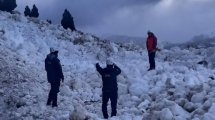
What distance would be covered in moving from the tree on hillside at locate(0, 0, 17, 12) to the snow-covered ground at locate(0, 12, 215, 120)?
580 centimetres

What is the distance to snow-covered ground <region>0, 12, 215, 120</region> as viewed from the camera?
24.6 ft

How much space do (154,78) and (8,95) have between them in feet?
16.6

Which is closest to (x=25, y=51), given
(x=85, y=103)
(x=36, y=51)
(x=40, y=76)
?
(x=36, y=51)

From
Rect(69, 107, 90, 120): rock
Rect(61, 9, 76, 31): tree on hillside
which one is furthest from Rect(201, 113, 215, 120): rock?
Rect(61, 9, 76, 31): tree on hillside

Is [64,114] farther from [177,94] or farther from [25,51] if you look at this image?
[25,51]

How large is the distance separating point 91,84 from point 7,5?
48.4 feet

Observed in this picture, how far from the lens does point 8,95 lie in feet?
30.0

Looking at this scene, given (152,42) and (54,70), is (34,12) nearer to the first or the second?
(152,42)

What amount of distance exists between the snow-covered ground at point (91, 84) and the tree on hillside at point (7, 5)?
580 centimetres

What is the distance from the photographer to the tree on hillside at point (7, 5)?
22892 millimetres

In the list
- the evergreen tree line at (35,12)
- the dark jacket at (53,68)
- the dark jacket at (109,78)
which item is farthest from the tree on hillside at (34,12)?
the dark jacket at (109,78)

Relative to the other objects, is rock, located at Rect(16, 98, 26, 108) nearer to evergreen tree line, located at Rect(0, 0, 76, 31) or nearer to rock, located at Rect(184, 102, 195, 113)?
rock, located at Rect(184, 102, 195, 113)

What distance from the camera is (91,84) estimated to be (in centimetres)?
1121

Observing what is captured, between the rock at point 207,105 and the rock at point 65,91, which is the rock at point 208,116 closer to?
the rock at point 207,105
